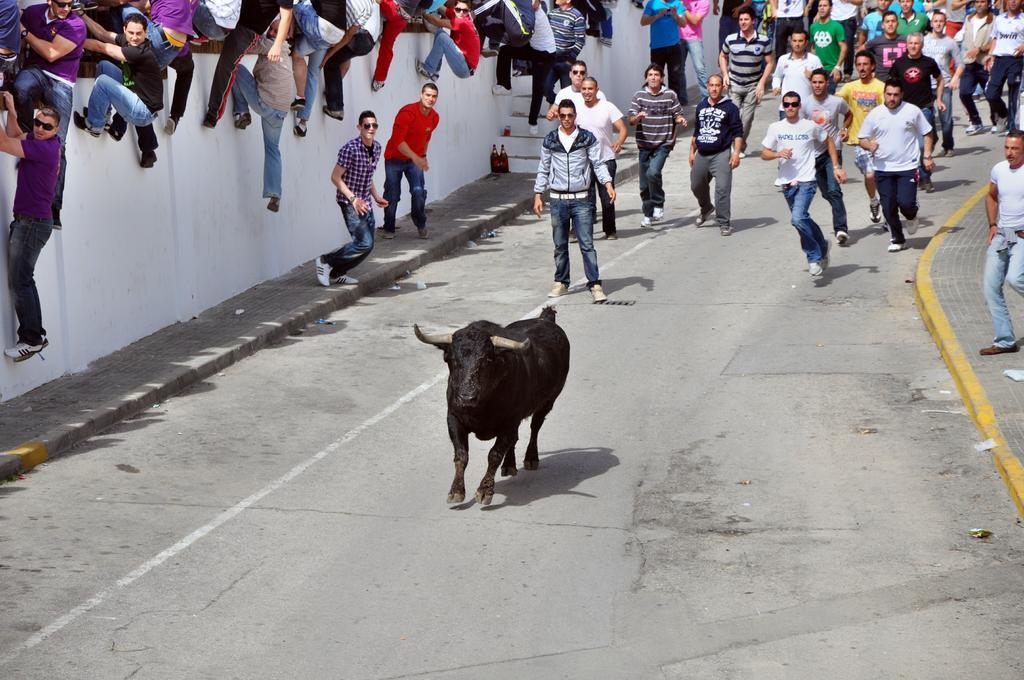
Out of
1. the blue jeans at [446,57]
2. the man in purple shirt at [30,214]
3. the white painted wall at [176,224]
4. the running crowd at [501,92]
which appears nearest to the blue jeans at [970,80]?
the running crowd at [501,92]

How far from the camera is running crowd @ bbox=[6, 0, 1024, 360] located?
1366 centimetres

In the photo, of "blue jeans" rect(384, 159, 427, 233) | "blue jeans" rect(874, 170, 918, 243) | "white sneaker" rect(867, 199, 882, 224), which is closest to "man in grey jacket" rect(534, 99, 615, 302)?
"blue jeans" rect(384, 159, 427, 233)

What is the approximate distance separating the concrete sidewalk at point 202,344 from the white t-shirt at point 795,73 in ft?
14.4

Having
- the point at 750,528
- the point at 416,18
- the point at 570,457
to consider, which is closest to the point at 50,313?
the point at 570,457

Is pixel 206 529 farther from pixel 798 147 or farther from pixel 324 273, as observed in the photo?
pixel 798 147

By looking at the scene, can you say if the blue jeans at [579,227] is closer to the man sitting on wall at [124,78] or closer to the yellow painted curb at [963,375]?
the yellow painted curb at [963,375]

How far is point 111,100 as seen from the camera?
14.7 m

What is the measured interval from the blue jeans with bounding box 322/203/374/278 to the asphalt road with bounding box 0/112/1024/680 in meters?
1.65

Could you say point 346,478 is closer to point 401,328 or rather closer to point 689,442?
point 689,442

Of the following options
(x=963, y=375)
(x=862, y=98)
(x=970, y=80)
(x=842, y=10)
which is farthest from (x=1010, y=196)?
(x=842, y=10)

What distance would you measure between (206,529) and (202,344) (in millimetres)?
5626

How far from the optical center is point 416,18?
73.2ft

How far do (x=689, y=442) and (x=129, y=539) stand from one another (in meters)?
4.48

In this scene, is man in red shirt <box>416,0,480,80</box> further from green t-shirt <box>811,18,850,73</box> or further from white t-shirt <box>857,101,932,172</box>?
white t-shirt <box>857,101,932,172</box>
